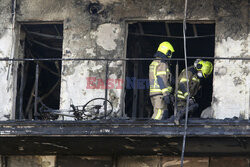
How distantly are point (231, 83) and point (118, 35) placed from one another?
95.2 inches

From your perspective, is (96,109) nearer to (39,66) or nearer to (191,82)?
(191,82)

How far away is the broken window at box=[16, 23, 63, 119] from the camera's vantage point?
14.1m

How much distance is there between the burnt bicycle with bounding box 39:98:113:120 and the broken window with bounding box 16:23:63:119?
100cm

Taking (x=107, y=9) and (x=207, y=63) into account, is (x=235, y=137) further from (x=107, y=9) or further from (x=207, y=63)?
(x=107, y=9)

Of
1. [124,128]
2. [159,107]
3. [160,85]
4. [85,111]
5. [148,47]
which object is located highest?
[148,47]

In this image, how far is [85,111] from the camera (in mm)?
12250

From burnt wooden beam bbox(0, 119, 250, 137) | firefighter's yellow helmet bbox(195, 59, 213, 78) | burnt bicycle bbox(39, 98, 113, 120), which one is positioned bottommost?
burnt wooden beam bbox(0, 119, 250, 137)

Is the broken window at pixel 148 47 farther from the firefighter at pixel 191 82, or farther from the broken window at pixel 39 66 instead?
the broken window at pixel 39 66

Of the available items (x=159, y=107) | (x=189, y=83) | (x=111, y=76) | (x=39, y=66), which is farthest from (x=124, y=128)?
(x=39, y=66)

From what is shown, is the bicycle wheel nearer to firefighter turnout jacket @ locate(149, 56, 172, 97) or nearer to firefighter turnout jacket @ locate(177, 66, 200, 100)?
firefighter turnout jacket @ locate(149, 56, 172, 97)

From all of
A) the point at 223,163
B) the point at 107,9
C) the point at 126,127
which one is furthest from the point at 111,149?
the point at 107,9

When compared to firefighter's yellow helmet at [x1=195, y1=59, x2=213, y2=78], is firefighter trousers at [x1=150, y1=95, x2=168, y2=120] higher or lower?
lower

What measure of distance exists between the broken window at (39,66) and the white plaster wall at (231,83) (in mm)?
3635

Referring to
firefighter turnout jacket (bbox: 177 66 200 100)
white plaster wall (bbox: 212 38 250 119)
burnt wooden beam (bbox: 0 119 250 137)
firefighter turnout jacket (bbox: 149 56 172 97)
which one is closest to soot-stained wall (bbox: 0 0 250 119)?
white plaster wall (bbox: 212 38 250 119)
